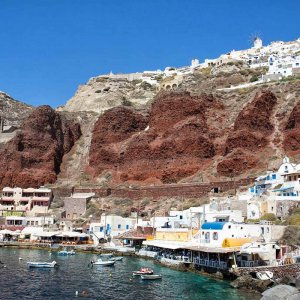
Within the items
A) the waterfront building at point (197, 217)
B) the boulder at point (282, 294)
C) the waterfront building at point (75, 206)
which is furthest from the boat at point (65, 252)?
the boulder at point (282, 294)

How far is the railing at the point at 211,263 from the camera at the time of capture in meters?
47.1

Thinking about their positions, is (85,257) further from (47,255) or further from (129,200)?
(129,200)

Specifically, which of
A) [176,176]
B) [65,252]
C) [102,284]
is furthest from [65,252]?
[176,176]

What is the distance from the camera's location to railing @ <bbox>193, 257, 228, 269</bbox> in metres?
47.1

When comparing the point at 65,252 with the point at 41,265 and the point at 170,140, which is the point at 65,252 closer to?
the point at 41,265

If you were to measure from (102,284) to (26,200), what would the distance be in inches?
2162

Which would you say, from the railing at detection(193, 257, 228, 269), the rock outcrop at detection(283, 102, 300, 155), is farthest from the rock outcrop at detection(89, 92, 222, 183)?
the railing at detection(193, 257, 228, 269)

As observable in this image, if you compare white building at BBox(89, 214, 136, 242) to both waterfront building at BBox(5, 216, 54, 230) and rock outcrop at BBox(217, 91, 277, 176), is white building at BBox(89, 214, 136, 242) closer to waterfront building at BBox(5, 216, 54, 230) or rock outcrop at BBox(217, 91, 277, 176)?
waterfront building at BBox(5, 216, 54, 230)

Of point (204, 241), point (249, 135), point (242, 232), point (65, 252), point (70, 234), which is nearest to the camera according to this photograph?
point (242, 232)

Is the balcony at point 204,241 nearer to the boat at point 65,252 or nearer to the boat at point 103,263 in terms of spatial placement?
the boat at point 103,263

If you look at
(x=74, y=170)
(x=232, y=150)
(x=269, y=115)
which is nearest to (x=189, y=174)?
(x=232, y=150)

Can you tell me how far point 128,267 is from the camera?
178ft

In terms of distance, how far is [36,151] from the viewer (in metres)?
107

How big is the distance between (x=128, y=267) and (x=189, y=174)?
38.3 metres
